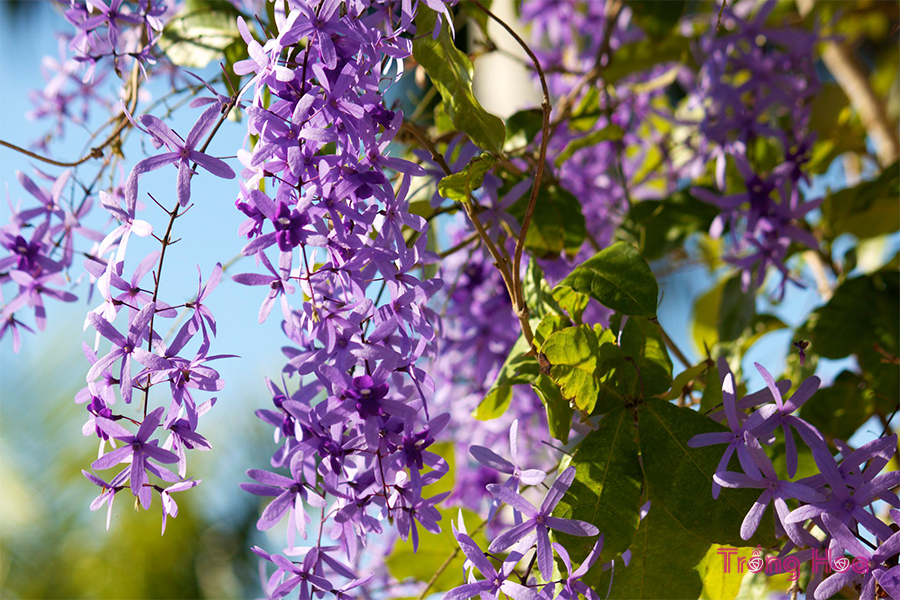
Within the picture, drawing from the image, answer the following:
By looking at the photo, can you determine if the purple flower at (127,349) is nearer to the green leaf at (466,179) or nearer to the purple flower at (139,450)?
the purple flower at (139,450)

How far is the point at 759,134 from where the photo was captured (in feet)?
2.77

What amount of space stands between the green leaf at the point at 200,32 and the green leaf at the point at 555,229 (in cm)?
33

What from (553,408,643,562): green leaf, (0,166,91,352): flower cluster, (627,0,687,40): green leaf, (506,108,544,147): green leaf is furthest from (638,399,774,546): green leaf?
(627,0,687,40): green leaf

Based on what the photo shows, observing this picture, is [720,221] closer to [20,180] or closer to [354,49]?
[354,49]

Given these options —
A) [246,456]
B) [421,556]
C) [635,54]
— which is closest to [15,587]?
[246,456]

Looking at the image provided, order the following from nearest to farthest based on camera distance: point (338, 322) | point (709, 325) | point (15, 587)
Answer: point (338, 322) < point (709, 325) < point (15, 587)

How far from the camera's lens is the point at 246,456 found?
409cm

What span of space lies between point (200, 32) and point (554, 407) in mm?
505

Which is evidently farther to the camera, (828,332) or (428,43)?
(828,332)

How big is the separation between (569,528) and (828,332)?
0.46 metres

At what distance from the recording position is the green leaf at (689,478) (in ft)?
1.51

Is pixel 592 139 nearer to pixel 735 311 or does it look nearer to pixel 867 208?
pixel 735 311

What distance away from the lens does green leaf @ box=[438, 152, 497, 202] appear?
1.53 ft

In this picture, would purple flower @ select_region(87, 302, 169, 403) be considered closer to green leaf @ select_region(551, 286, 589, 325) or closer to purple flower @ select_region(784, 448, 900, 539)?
green leaf @ select_region(551, 286, 589, 325)
